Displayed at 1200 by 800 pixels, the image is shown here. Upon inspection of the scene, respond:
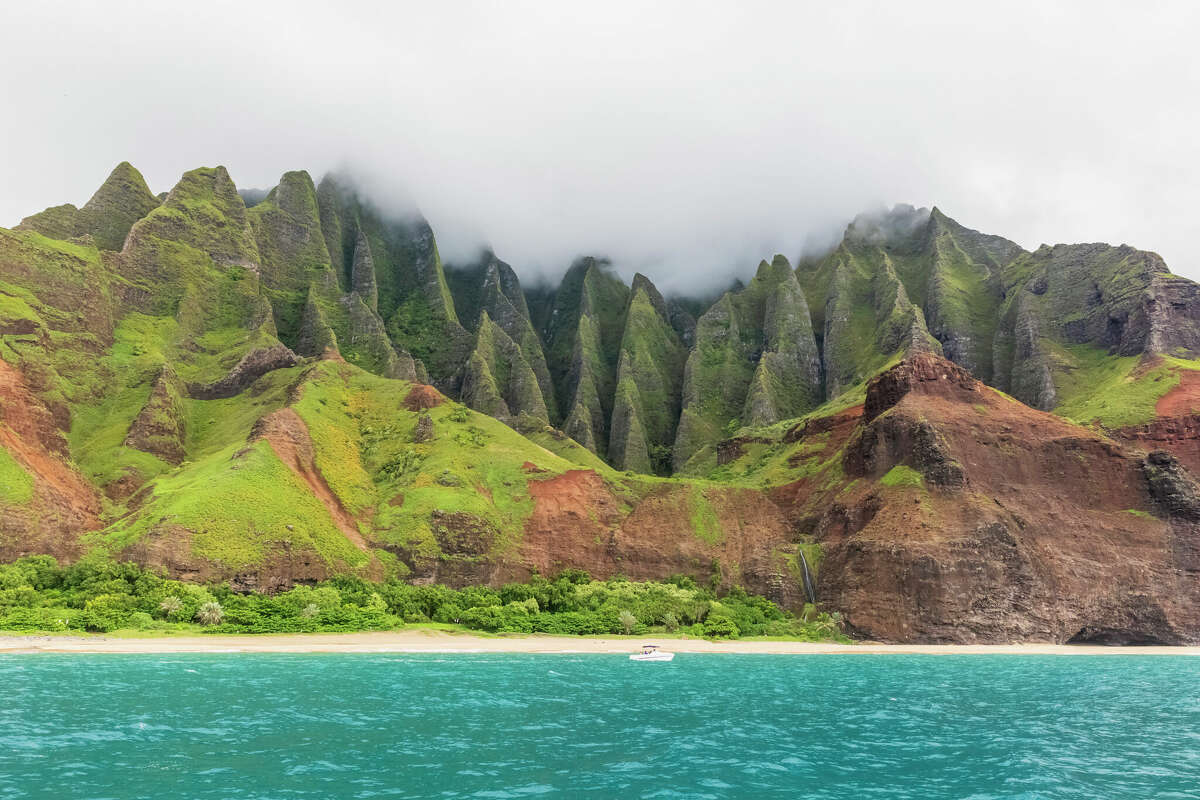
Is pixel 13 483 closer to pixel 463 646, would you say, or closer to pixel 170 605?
pixel 170 605

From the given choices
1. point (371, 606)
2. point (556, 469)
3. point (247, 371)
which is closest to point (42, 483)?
point (371, 606)

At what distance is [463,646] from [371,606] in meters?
16.7

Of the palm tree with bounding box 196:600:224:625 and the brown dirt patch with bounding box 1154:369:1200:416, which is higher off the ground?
the brown dirt patch with bounding box 1154:369:1200:416

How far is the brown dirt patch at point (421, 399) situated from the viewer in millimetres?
140000

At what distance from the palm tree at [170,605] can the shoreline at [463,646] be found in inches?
238

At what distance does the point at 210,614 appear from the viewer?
76000 millimetres

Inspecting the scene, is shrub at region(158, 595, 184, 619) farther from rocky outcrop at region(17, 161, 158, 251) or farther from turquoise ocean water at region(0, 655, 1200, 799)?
rocky outcrop at region(17, 161, 158, 251)

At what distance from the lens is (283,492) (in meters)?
99.2

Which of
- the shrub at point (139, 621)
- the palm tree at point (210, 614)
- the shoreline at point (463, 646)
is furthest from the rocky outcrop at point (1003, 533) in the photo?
the shrub at point (139, 621)

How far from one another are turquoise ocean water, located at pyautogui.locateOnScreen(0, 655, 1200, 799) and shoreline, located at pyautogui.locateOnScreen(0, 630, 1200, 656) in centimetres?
884

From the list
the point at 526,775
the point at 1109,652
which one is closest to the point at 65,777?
the point at 526,775

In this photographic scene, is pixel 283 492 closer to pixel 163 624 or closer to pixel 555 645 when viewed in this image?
pixel 163 624

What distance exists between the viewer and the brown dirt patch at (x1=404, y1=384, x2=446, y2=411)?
140000mm

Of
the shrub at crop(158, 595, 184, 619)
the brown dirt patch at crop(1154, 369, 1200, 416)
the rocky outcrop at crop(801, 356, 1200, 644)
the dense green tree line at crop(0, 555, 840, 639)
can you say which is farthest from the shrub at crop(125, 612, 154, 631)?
the brown dirt patch at crop(1154, 369, 1200, 416)
